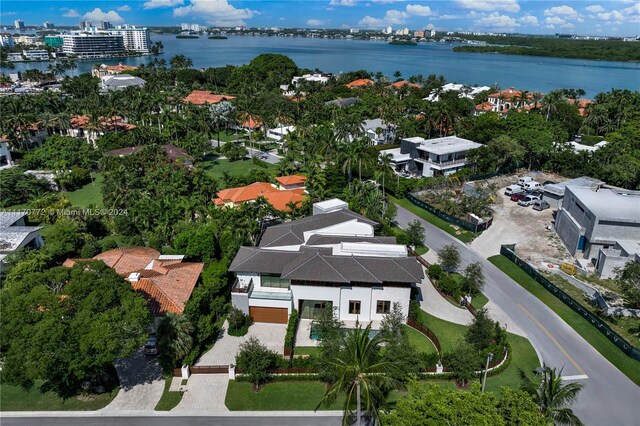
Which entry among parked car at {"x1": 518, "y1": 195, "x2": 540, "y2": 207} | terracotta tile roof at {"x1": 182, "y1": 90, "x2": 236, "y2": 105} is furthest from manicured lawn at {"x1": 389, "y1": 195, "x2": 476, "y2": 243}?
terracotta tile roof at {"x1": 182, "y1": 90, "x2": 236, "y2": 105}

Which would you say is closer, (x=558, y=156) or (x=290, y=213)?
(x=290, y=213)

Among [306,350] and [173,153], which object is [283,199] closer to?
[306,350]

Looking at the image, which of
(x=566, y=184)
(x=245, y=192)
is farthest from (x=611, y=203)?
(x=245, y=192)

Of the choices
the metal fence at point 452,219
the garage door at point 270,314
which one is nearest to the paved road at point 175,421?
the garage door at point 270,314

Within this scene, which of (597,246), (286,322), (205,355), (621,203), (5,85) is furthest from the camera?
(5,85)

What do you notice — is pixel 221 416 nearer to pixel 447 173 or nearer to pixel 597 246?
pixel 597 246

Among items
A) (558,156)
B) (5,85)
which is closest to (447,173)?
(558,156)

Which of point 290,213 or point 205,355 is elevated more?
point 290,213
